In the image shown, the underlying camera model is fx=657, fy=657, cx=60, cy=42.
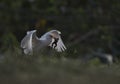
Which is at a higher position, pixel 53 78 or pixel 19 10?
pixel 19 10

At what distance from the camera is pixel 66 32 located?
97.5ft

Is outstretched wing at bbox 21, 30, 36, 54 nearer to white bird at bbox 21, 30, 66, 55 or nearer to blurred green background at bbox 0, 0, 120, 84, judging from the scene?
white bird at bbox 21, 30, 66, 55

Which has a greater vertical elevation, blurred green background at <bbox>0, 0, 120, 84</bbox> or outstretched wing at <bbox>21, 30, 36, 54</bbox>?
blurred green background at <bbox>0, 0, 120, 84</bbox>

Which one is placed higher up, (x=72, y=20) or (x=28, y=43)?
(x=72, y=20)

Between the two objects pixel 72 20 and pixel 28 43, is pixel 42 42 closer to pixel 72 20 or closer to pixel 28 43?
pixel 28 43

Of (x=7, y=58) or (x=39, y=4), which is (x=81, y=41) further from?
(x=7, y=58)

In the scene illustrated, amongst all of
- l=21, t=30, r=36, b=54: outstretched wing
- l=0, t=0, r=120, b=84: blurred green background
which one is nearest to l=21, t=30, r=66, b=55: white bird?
l=21, t=30, r=36, b=54: outstretched wing

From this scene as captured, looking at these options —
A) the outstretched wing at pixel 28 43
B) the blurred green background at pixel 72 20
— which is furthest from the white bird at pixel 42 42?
the blurred green background at pixel 72 20

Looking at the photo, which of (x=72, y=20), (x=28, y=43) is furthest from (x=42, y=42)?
(x=72, y=20)

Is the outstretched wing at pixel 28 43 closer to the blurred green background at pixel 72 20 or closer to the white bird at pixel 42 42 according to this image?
the white bird at pixel 42 42

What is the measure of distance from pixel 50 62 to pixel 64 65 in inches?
5.4

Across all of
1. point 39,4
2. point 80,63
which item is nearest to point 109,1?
point 39,4

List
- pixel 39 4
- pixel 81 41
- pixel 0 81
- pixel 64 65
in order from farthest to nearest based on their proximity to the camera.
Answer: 1. pixel 39 4
2. pixel 81 41
3. pixel 64 65
4. pixel 0 81

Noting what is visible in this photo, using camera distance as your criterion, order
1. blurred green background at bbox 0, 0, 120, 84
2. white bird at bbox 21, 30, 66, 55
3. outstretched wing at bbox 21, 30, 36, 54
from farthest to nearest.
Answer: blurred green background at bbox 0, 0, 120, 84
white bird at bbox 21, 30, 66, 55
outstretched wing at bbox 21, 30, 36, 54
